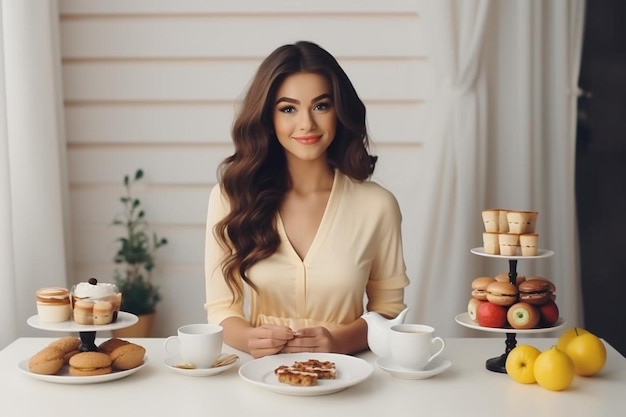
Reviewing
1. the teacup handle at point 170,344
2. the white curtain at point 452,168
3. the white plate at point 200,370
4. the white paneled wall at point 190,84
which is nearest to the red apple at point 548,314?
the white plate at point 200,370

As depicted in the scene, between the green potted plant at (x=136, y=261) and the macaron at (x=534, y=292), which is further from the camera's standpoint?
the green potted plant at (x=136, y=261)

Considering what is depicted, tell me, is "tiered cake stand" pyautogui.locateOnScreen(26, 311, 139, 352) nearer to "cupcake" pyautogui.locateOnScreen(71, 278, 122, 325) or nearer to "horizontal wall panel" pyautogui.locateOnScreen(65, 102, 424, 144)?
"cupcake" pyautogui.locateOnScreen(71, 278, 122, 325)

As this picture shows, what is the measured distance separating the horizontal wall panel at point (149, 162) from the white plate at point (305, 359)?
1764 millimetres

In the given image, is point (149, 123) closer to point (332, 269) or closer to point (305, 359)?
point (332, 269)

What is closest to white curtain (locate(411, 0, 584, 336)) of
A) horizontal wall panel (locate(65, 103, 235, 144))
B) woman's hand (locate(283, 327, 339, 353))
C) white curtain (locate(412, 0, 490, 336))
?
white curtain (locate(412, 0, 490, 336))

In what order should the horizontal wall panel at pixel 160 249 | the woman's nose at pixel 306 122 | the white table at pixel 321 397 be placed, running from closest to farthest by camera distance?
the white table at pixel 321 397 → the woman's nose at pixel 306 122 → the horizontal wall panel at pixel 160 249

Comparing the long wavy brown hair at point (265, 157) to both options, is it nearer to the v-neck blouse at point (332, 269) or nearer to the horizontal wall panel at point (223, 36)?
the v-neck blouse at point (332, 269)

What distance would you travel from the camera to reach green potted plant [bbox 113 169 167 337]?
11.5 ft

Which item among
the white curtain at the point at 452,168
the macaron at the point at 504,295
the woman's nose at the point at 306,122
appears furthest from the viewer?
the white curtain at the point at 452,168

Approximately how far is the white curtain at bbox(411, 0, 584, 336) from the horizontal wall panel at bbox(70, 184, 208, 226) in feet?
3.10

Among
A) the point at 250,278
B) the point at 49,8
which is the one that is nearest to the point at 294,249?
the point at 250,278

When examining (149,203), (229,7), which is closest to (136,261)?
(149,203)

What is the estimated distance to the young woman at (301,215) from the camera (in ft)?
7.00

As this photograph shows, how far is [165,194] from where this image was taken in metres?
3.58
